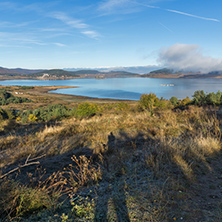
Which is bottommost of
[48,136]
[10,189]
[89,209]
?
[48,136]

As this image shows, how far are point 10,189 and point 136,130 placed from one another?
512cm

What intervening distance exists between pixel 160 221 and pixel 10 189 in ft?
7.87

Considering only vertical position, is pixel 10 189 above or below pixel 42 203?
above

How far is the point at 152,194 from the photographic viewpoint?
2.68 m

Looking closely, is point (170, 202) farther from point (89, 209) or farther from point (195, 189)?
point (89, 209)

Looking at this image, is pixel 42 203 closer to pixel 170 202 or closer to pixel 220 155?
pixel 170 202

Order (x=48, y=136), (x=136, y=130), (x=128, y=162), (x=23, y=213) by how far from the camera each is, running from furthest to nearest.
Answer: (x=48, y=136), (x=136, y=130), (x=128, y=162), (x=23, y=213)

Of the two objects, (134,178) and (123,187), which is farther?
(134,178)

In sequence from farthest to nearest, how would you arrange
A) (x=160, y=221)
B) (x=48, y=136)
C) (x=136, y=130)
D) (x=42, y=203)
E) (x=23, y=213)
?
(x=48, y=136) → (x=136, y=130) → (x=42, y=203) → (x=23, y=213) → (x=160, y=221)

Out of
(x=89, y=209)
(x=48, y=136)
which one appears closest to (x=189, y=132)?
(x=89, y=209)

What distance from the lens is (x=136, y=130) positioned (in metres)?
6.87

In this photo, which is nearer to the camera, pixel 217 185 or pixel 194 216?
pixel 194 216

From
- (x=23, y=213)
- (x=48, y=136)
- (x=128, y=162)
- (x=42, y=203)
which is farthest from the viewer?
(x=48, y=136)

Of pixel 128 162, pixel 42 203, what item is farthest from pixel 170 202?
pixel 42 203
